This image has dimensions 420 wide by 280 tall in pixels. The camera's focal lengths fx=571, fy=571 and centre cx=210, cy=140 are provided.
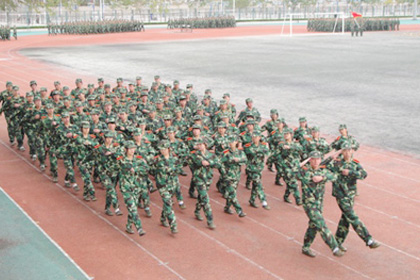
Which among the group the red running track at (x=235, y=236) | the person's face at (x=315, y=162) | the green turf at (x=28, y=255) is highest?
the person's face at (x=315, y=162)

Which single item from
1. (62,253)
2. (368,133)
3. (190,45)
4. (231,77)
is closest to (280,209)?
(62,253)

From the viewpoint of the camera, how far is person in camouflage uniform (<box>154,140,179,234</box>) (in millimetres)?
10969

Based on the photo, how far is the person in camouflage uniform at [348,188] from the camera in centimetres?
985

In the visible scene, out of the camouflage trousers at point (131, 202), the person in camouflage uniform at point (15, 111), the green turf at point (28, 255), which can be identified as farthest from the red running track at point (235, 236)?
the person in camouflage uniform at point (15, 111)

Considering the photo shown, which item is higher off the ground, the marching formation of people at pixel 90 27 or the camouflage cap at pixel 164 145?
the marching formation of people at pixel 90 27

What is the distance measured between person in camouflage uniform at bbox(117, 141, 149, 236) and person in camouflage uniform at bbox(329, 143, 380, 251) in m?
3.62

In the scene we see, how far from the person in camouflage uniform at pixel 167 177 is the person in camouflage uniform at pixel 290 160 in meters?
2.66

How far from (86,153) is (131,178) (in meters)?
2.41

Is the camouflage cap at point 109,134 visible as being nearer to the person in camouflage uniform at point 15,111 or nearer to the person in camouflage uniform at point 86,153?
the person in camouflage uniform at point 86,153

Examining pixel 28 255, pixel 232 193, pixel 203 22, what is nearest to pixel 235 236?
pixel 232 193

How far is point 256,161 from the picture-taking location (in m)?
12.2

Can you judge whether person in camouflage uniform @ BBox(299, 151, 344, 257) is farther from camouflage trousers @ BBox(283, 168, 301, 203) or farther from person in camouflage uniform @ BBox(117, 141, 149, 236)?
person in camouflage uniform @ BBox(117, 141, 149, 236)

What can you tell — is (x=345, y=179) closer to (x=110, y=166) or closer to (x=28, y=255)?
(x=110, y=166)

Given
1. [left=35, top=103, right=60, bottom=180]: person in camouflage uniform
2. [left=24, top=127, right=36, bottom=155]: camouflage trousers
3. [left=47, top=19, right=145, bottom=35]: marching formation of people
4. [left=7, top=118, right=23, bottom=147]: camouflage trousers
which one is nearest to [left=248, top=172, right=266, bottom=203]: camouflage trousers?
[left=35, top=103, right=60, bottom=180]: person in camouflage uniform
